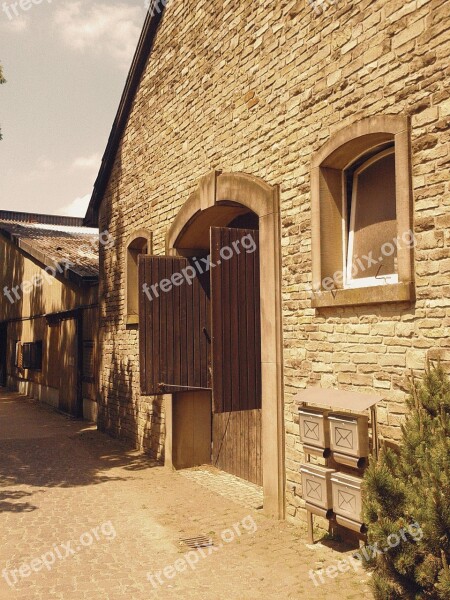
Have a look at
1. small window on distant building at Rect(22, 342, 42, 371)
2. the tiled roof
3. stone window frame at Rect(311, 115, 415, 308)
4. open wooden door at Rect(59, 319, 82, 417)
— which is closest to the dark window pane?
stone window frame at Rect(311, 115, 415, 308)

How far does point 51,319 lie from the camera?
17594 millimetres

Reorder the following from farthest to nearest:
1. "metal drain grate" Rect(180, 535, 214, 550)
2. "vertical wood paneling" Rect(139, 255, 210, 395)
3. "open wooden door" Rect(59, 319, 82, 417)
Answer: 1. "open wooden door" Rect(59, 319, 82, 417)
2. "vertical wood paneling" Rect(139, 255, 210, 395)
3. "metal drain grate" Rect(180, 535, 214, 550)

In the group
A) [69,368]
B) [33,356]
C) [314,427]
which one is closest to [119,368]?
[69,368]

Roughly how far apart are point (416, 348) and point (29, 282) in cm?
1779

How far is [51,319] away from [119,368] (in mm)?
7038

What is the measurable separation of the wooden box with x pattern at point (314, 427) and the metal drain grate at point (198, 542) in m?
1.43

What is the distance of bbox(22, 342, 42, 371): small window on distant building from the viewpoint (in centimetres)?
1881

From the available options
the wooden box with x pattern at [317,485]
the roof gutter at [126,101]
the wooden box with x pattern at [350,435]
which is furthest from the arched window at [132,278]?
the wooden box with x pattern at [350,435]

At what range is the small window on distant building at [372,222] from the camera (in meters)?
5.56

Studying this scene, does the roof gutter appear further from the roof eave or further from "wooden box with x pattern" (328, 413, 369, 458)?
"wooden box with x pattern" (328, 413, 369, 458)

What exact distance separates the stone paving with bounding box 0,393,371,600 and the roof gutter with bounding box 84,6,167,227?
5.88 meters

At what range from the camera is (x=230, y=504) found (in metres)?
7.20

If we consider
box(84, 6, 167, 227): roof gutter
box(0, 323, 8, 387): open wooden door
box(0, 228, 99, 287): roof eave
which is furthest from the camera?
box(0, 323, 8, 387): open wooden door

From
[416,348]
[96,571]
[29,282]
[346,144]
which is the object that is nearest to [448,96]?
[346,144]
